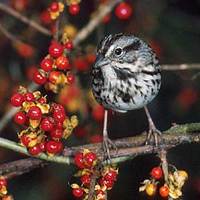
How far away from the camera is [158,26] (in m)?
7.85

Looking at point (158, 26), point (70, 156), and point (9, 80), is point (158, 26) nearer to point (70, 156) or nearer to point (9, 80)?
point (9, 80)

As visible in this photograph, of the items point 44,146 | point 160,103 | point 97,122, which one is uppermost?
point 160,103

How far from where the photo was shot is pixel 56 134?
14.5ft

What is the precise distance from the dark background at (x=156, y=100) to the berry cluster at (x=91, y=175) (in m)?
2.50

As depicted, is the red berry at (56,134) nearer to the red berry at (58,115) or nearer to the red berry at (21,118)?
the red berry at (58,115)

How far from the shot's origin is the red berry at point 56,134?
4.43 m

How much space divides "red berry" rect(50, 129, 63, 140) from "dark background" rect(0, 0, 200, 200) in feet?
7.76

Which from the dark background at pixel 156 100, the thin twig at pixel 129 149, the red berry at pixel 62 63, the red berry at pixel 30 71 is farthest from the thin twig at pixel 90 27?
the thin twig at pixel 129 149

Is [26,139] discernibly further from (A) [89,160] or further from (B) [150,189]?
(B) [150,189]

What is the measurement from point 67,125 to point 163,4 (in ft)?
12.3

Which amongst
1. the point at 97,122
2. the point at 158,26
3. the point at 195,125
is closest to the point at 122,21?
the point at 158,26

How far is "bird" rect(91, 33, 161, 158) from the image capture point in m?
5.73

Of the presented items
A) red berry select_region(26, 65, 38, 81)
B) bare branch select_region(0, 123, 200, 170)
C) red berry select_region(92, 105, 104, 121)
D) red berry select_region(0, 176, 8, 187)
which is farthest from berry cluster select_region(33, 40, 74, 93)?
red berry select_region(26, 65, 38, 81)

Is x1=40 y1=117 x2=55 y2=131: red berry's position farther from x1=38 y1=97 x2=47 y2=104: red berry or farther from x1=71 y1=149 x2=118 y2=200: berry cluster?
x1=71 y1=149 x2=118 y2=200: berry cluster
